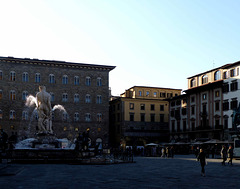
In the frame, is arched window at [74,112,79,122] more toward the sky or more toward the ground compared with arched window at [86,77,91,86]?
more toward the ground

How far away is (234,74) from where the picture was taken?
52281 mm

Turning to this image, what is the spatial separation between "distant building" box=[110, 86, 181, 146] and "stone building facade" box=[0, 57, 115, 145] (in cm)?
601

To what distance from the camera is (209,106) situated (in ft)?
187

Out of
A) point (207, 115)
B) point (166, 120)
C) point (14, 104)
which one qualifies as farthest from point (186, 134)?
point (14, 104)

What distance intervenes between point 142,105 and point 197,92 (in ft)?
49.6

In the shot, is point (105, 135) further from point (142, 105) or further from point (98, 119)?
point (142, 105)

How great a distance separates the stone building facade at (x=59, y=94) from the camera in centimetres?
6044

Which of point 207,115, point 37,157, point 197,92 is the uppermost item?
point 197,92

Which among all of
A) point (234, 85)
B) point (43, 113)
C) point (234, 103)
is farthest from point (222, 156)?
point (234, 85)

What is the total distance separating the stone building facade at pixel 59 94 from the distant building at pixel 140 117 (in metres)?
6.01

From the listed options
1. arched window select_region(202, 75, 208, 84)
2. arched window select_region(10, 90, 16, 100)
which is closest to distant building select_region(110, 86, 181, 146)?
arched window select_region(202, 75, 208, 84)

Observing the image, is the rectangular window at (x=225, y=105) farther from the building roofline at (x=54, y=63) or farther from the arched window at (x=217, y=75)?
the building roofline at (x=54, y=63)

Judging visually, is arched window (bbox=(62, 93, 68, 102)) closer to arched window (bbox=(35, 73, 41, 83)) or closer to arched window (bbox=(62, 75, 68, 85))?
arched window (bbox=(62, 75, 68, 85))

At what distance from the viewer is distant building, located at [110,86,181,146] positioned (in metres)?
71.0
